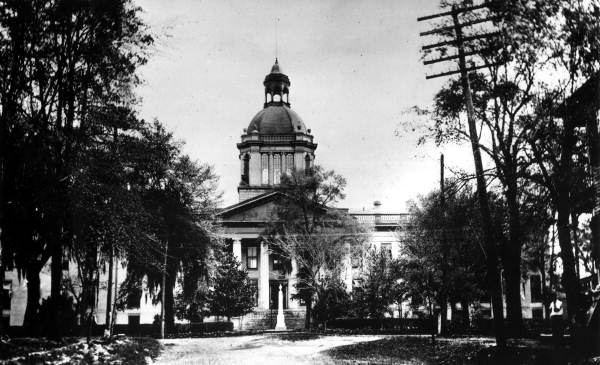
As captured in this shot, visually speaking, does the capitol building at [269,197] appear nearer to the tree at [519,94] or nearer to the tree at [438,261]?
the tree at [438,261]

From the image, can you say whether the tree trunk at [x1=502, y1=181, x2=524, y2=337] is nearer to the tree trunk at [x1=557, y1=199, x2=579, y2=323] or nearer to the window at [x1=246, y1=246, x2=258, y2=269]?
the tree trunk at [x1=557, y1=199, x2=579, y2=323]

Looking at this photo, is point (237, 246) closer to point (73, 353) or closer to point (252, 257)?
point (252, 257)

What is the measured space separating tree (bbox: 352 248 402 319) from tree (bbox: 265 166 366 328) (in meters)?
1.81

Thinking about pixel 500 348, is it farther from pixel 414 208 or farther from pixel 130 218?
pixel 414 208

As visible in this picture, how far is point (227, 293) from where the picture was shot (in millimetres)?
40062

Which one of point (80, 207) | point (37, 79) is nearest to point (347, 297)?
point (80, 207)

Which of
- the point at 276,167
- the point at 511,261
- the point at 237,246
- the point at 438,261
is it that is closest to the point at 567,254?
the point at 511,261

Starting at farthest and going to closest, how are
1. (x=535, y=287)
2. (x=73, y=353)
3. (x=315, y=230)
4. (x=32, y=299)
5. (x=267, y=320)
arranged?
(x=535, y=287) → (x=267, y=320) → (x=315, y=230) → (x=32, y=299) → (x=73, y=353)

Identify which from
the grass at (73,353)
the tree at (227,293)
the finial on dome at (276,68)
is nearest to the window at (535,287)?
the tree at (227,293)

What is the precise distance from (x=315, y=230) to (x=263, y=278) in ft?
57.8

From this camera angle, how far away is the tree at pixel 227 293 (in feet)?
131

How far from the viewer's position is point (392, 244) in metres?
58.4

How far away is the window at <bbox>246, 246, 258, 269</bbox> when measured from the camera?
5653 centimetres

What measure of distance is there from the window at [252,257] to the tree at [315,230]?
58.7 feet
